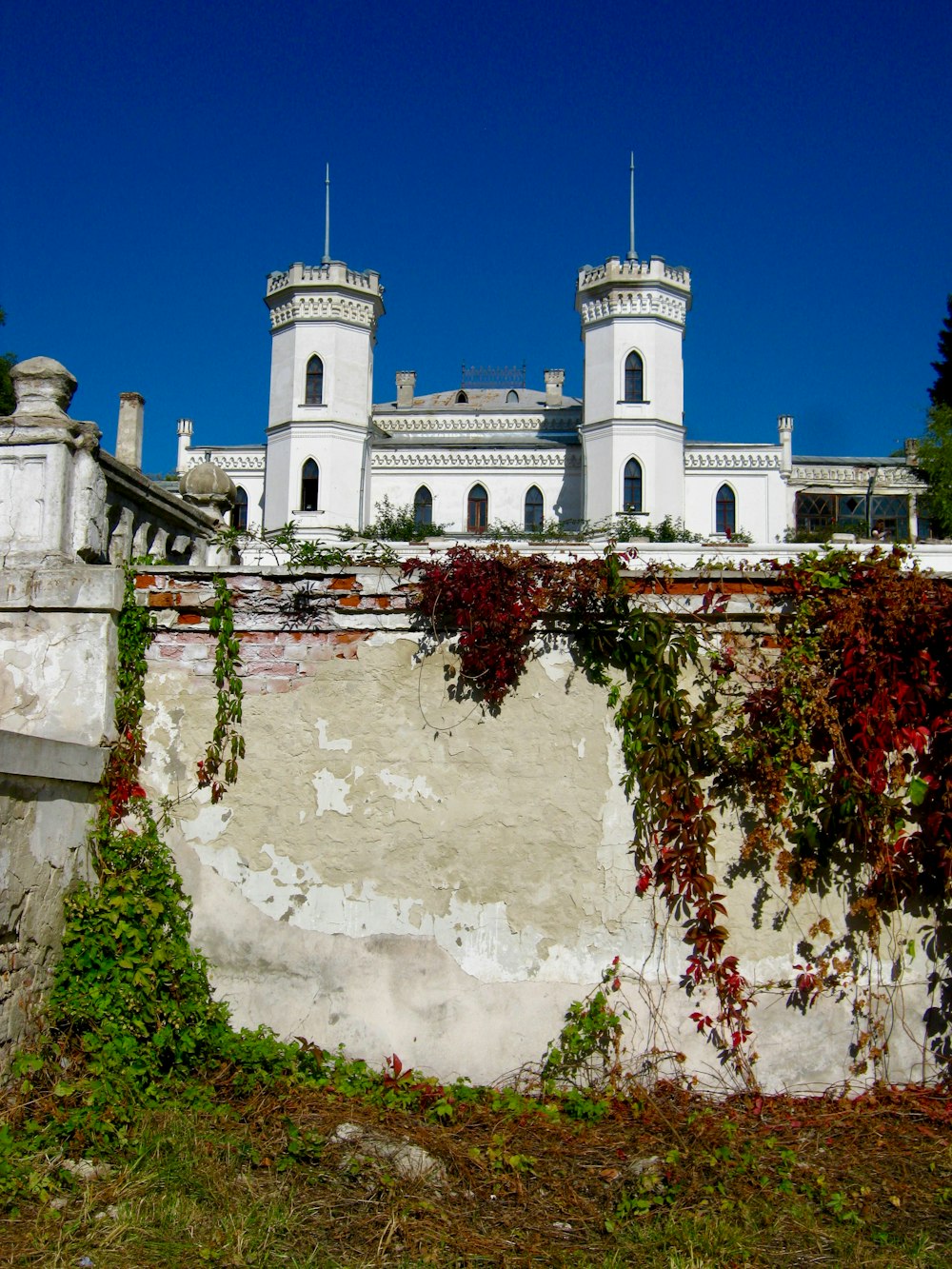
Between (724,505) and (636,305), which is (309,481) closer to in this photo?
(636,305)

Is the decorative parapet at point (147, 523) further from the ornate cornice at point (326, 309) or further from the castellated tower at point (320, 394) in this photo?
the ornate cornice at point (326, 309)

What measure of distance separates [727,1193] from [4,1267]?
2.70m

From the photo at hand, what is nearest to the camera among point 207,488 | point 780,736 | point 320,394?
point 780,736

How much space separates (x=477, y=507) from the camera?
41.1m

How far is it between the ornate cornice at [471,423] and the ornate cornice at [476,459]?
1508 mm

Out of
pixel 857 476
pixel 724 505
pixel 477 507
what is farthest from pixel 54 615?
pixel 857 476

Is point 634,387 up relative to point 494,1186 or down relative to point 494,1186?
up

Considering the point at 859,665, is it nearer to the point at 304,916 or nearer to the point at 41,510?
the point at 304,916

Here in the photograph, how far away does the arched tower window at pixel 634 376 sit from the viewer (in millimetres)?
37406

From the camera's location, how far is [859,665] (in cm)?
513

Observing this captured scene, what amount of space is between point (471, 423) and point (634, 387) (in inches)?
297

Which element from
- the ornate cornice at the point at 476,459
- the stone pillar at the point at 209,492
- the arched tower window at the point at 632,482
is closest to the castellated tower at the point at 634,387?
the arched tower window at the point at 632,482

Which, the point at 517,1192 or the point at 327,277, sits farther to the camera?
the point at 327,277

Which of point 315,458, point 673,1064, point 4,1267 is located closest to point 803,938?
point 673,1064
